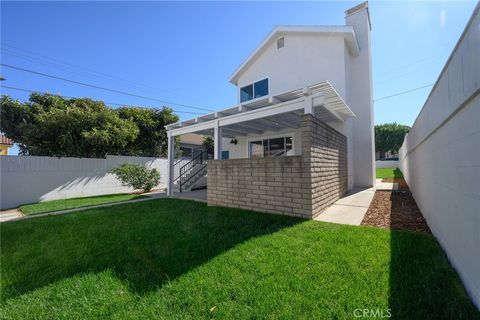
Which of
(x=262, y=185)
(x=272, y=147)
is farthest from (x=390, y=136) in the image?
(x=262, y=185)

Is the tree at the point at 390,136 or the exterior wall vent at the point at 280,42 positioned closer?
the exterior wall vent at the point at 280,42

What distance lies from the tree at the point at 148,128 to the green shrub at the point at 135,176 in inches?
116

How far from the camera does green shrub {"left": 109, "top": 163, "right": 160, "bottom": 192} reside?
37.6ft

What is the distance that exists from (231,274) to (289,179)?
315cm

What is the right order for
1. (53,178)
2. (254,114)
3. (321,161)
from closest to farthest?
1. (321,161)
2. (254,114)
3. (53,178)

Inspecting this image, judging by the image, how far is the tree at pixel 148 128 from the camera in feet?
47.4

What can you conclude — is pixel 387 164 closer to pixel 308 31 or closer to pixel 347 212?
pixel 308 31

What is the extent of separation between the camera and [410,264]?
2758mm

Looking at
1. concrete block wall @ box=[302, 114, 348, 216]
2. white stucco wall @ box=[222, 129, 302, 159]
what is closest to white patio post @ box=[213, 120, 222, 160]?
concrete block wall @ box=[302, 114, 348, 216]

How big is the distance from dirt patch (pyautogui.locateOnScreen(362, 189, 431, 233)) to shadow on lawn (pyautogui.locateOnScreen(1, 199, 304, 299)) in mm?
1713

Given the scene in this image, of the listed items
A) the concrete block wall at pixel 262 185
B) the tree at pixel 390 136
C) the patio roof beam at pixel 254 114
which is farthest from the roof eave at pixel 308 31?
the tree at pixel 390 136

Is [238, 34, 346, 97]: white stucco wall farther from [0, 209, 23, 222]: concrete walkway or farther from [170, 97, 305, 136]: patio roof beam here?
[0, 209, 23, 222]: concrete walkway

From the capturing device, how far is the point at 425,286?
2281 millimetres

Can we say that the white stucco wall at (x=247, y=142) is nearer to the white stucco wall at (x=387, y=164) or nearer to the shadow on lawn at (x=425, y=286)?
the shadow on lawn at (x=425, y=286)
